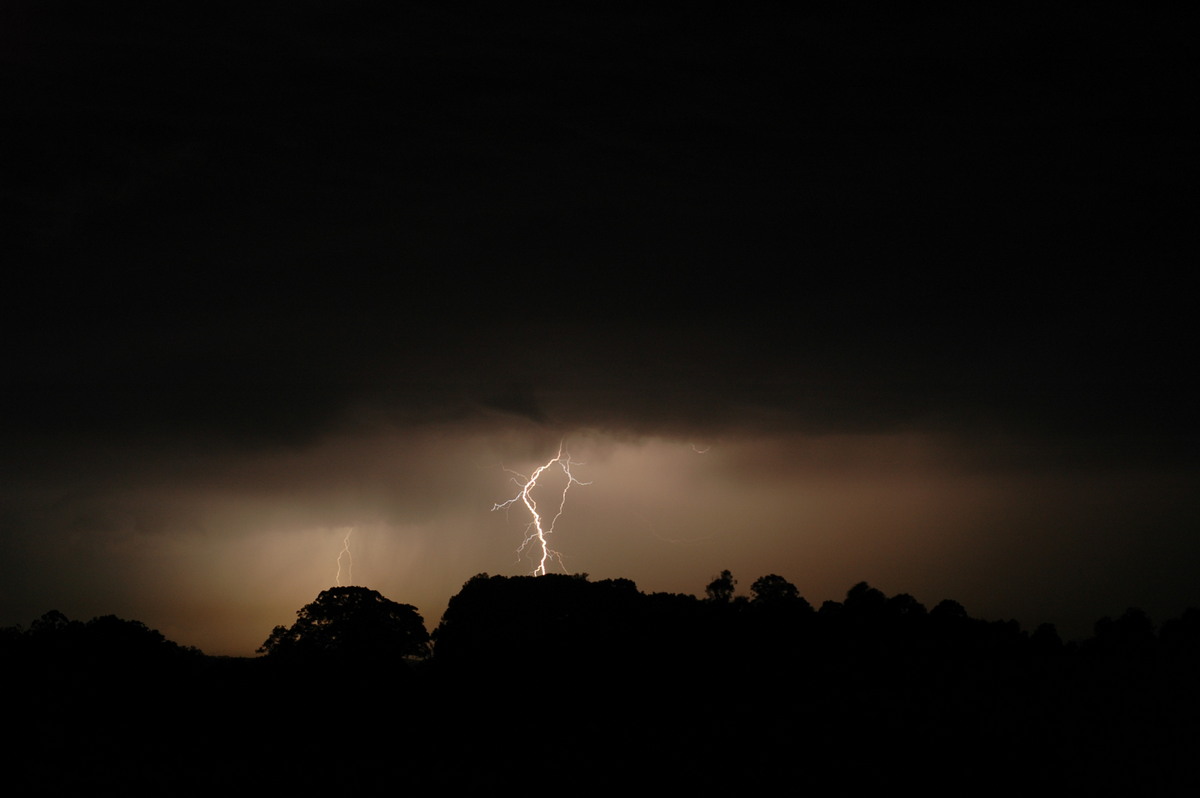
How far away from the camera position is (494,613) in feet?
229

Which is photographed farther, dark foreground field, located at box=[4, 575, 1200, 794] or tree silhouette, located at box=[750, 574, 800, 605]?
tree silhouette, located at box=[750, 574, 800, 605]

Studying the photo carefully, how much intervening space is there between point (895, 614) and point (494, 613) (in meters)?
29.0

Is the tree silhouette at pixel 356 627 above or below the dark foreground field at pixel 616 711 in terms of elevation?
above

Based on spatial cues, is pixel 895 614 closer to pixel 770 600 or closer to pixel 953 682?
pixel 770 600

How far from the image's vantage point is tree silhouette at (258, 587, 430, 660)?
6756 centimetres

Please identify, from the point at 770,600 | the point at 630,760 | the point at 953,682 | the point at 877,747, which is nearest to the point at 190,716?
the point at 630,760

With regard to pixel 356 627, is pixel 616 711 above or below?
below

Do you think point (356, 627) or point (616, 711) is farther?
point (356, 627)

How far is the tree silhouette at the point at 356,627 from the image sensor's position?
67562 mm

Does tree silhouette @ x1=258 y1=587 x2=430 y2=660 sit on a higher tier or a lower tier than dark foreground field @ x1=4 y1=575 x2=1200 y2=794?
higher

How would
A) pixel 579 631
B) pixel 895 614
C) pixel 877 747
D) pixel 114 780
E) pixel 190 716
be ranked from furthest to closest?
pixel 895 614 < pixel 579 631 < pixel 190 716 < pixel 877 747 < pixel 114 780

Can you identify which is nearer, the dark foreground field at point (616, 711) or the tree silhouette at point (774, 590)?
the dark foreground field at point (616, 711)

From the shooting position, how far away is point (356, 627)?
69.2m

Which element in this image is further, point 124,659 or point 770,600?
point 770,600
